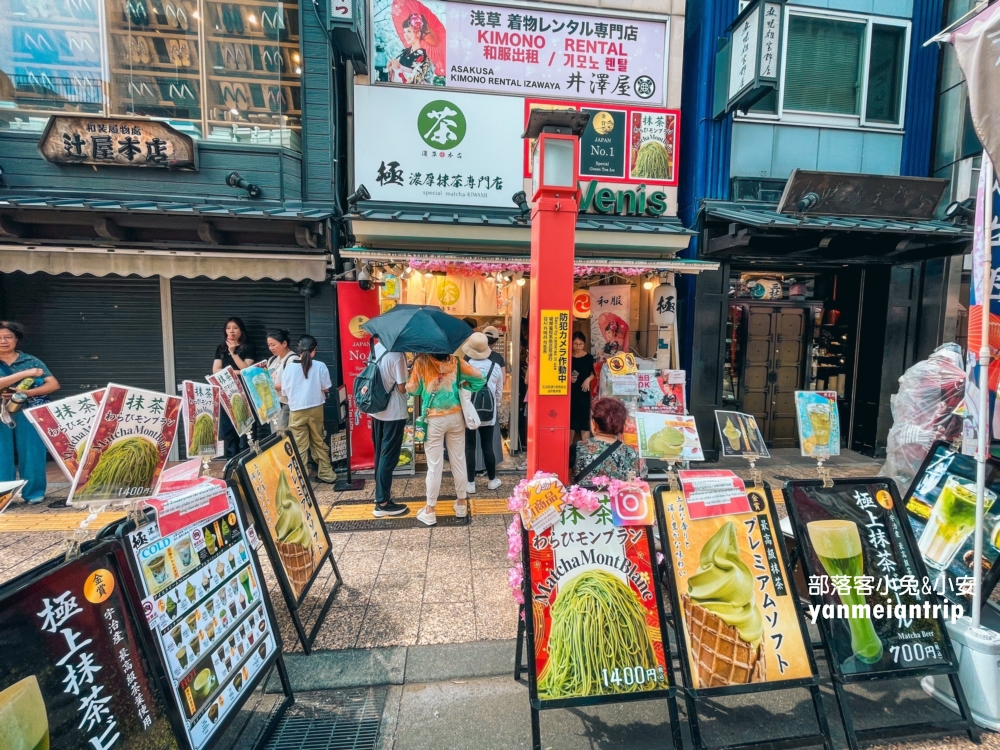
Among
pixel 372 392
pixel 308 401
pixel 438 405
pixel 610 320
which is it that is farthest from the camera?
pixel 610 320

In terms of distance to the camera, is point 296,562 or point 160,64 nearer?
point 296,562

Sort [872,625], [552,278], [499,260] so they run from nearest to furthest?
1. [872,625]
2. [552,278]
3. [499,260]

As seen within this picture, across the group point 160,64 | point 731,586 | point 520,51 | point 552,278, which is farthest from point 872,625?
point 160,64

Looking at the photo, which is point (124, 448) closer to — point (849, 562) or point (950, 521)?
point (849, 562)

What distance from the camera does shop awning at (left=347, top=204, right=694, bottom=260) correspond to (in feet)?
19.6

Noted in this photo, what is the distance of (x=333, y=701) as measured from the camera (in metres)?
2.71

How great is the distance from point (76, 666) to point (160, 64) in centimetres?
819

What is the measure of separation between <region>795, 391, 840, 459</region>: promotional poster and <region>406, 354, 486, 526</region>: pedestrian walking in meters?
3.04

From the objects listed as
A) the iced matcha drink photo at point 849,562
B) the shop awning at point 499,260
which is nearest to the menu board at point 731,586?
the iced matcha drink photo at point 849,562

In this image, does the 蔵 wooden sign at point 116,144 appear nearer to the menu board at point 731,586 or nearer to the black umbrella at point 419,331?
the black umbrella at point 419,331

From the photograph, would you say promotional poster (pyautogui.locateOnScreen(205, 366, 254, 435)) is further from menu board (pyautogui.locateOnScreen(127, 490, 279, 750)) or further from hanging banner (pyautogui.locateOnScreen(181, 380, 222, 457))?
menu board (pyautogui.locateOnScreen(127, 490, 279, 750))

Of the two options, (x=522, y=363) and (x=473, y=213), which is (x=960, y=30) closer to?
(x=473, y=213)

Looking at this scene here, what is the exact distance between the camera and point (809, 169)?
7.36 m

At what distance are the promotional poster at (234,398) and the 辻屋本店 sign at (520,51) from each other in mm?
5238
